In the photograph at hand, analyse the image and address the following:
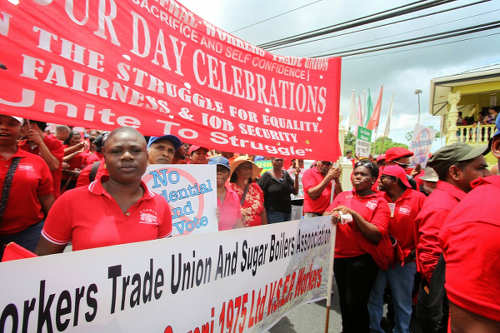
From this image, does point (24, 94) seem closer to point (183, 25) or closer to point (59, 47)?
point (59, 47)

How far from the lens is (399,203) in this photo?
2914 mm

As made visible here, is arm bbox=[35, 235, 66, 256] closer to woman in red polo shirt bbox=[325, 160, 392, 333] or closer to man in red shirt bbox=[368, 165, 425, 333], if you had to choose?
woman in red polo shirt bbox=[325, 160, 392, 333]

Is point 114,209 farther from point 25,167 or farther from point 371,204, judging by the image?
point 371,204

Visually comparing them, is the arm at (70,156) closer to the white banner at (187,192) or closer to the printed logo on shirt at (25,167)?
the printed logo on shirt at (25,167)

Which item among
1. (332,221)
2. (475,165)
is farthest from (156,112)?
(475,165)

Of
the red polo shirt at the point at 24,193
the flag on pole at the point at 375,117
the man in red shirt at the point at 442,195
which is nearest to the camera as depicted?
the man in red shirt at the point at 442,195

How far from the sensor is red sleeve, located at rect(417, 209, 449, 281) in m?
1.93

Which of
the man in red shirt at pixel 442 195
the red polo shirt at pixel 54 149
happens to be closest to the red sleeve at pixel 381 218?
the man in red shirt at pixel 442 195

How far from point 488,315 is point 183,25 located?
205cm

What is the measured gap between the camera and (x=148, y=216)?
1557mm

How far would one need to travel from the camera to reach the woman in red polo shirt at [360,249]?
2.50 m

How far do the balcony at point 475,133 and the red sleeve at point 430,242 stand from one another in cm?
1306

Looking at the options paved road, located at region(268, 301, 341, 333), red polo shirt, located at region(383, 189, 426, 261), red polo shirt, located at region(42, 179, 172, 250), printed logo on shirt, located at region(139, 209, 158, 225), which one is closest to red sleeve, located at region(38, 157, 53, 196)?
red polo shirt, located at region(42, 179, 172, 250)

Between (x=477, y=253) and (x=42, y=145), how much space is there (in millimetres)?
3338
